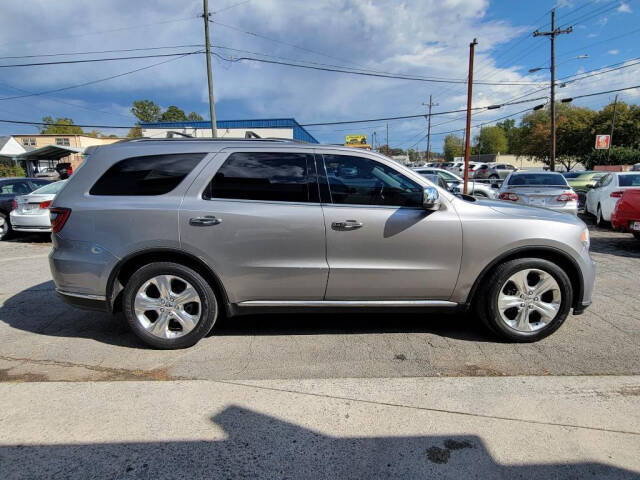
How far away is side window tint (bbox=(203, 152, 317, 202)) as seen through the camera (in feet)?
11.0

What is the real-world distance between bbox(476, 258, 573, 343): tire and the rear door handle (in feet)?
7.88

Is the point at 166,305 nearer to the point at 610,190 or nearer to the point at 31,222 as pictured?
the point at 31,222

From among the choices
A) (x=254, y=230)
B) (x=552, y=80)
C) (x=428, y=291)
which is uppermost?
(x=552, y=80)

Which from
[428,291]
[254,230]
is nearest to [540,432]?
[428,291]

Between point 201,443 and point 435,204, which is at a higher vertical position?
point 435,204

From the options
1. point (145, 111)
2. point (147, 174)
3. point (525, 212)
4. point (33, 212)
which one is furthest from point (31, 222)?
point (145, 111)

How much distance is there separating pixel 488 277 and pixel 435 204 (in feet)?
2.72

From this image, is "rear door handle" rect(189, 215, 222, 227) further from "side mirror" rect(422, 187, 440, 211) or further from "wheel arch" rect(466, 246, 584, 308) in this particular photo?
"wheel arch" rect(466, 246, 584, 308)

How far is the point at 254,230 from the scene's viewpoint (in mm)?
3248

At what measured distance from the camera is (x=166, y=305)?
3.36 m

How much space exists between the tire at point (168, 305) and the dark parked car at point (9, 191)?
335 inches

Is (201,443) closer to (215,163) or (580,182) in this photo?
(215,163)

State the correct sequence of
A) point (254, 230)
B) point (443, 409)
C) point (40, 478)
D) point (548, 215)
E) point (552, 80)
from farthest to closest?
point (552, 80), point (548, 215), point (254, 230), point (443, 409), point (40, 478)

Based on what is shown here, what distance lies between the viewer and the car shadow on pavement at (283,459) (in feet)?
6.64
